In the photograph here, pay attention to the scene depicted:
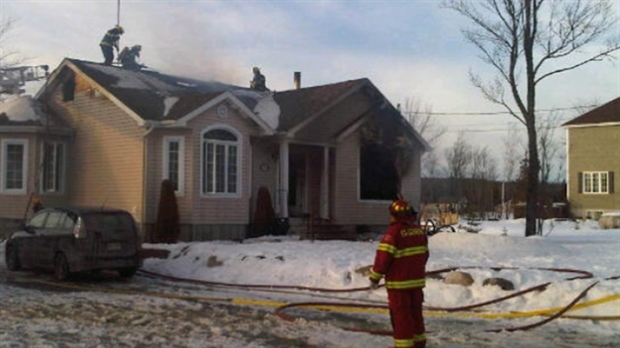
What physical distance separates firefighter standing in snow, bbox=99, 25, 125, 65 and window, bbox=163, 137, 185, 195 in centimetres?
872

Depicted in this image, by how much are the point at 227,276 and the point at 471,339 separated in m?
7.29

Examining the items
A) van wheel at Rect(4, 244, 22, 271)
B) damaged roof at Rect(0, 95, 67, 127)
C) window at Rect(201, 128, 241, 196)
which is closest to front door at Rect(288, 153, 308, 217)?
window at Rect(201, 128, 241, 196)

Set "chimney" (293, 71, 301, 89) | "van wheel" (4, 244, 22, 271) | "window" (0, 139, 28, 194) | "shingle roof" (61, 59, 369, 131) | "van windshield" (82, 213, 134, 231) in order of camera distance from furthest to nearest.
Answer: "chimney" (293, 71, 301, 89) < "window" (0, 139, 28, 194) < "shingle roof" (61, 59, 369, 131) < "van wheel" (4, 244, 22, 271) < "van windshield" (82, 213, 134, 231)

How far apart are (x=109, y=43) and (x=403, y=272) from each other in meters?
23.7

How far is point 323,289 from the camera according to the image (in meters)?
13.4

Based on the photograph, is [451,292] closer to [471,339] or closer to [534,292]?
[534,292]

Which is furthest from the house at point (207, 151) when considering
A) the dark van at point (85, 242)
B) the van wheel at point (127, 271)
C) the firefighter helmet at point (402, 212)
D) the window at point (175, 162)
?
the firefighter helmet at point (402, 212)

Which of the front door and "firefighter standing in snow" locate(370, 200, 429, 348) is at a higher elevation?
the front door

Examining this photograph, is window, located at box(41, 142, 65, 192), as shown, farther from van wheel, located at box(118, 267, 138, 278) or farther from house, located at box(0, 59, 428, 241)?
van wheel, located at box(118, 267, 138, 278)

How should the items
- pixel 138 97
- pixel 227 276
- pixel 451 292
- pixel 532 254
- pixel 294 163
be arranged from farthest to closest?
pixel 294 163 < pixel 138 97 < pixel 532 254 < pixel 227 276 < pixel 451 292

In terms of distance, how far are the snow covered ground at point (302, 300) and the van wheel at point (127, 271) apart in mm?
488

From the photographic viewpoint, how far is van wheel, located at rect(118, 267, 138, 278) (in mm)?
15274

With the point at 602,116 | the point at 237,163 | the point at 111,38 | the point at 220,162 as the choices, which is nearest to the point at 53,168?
the point at 220,162

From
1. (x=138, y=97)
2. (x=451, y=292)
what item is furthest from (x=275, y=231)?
(x=451, y=292)
